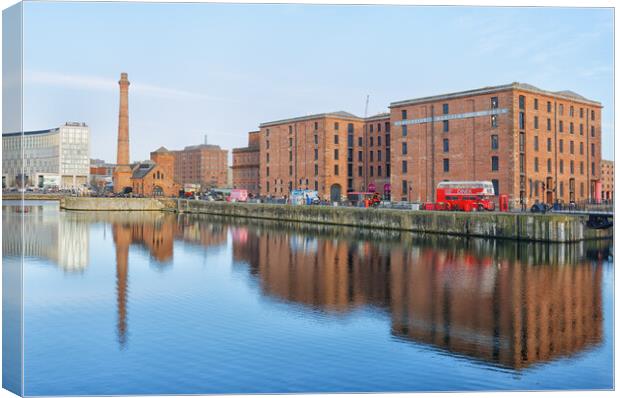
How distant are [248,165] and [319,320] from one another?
91.2 m

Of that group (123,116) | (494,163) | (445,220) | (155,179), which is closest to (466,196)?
(445,220)

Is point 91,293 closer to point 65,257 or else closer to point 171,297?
point 171,297

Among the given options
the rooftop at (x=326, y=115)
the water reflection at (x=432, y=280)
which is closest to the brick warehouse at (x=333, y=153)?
the rooftop at (x=326, y=115)

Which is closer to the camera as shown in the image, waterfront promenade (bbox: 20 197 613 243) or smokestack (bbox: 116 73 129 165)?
waterfront promenade (bbox: 20 197 613 243)

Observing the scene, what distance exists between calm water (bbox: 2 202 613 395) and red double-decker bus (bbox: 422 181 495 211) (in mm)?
14306

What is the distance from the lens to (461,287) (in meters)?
28.8

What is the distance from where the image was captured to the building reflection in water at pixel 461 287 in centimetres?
1950

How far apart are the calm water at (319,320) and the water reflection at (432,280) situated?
4.3 inches

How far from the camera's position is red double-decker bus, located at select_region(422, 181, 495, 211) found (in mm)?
57906

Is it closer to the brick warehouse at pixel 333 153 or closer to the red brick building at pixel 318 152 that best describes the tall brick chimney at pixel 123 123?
the red brick building at pixel 318 152

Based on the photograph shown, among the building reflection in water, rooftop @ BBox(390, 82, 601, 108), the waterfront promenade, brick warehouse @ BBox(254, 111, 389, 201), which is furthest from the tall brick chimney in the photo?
the building reflection in water

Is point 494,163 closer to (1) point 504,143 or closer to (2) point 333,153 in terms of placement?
(1) point 504,143

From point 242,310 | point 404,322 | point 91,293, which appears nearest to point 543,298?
point 404,322

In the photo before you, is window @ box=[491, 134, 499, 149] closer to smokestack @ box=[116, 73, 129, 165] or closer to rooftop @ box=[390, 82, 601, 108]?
rooftop @ box=[390, 82, 601, 108]
